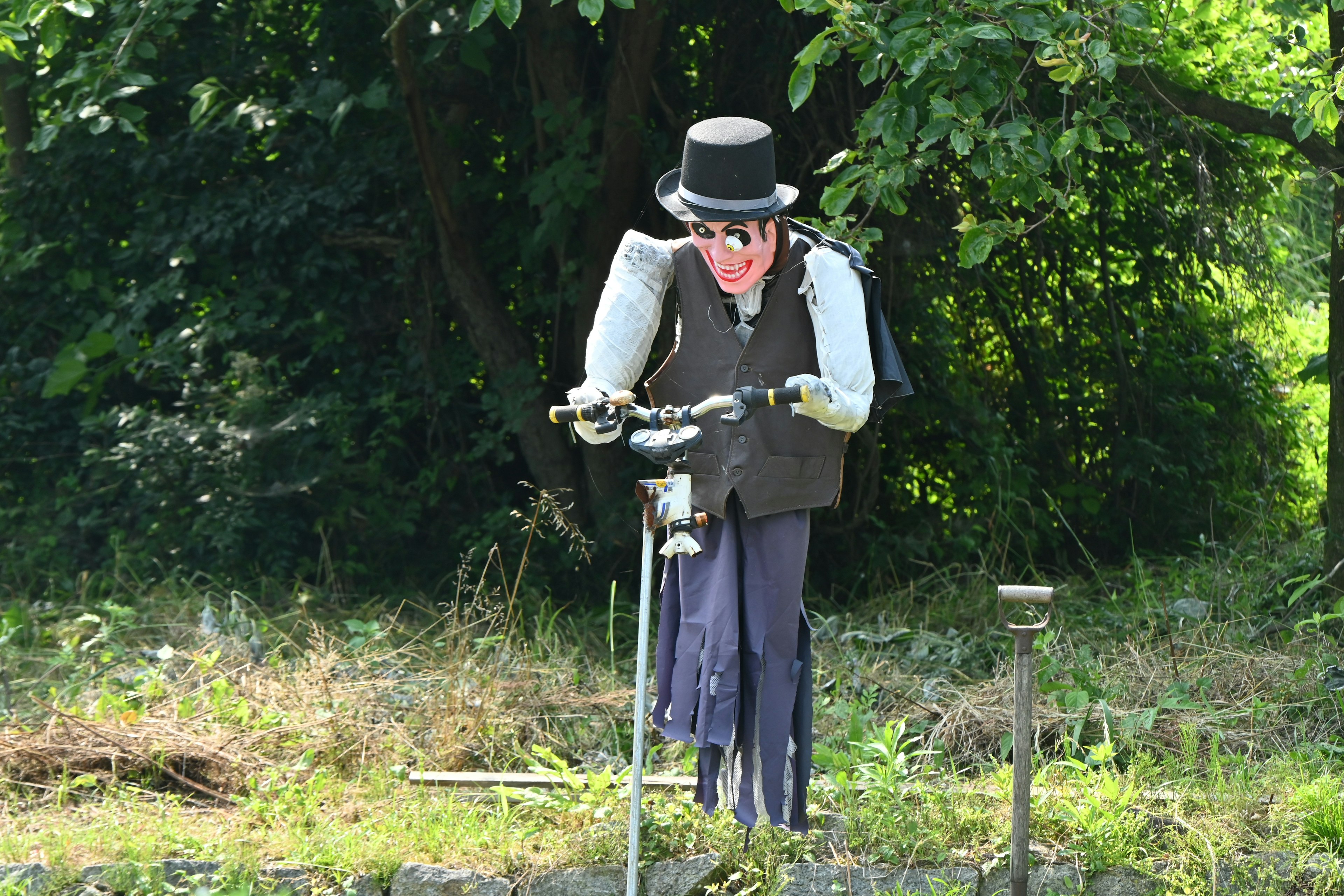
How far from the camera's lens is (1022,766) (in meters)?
3.02

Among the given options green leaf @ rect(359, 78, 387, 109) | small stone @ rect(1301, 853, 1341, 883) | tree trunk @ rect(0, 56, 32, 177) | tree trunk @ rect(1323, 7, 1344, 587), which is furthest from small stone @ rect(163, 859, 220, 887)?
tree trunk @ rect(0, 56, 32, 177)

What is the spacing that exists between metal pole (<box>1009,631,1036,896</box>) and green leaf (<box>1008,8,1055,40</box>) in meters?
1.63

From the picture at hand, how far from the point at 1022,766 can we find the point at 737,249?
134 cm

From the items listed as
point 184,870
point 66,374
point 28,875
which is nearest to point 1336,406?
point 184,870

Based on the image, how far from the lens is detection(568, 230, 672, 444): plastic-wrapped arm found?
3.20 meters

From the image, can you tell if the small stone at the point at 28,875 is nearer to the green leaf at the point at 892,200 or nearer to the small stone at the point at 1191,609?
the green leaf at the point at 892,200

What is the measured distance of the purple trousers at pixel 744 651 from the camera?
3.12 metres

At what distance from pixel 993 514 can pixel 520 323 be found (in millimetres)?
2566

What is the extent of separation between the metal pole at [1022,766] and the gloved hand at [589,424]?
1012 mm

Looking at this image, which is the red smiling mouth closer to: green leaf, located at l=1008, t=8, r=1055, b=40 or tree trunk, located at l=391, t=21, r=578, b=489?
green leaf, located at l=1008, t=8, r=1055, b=40

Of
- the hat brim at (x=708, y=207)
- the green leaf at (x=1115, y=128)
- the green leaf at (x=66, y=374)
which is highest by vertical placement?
the green leaf at (x=1115, y=128)

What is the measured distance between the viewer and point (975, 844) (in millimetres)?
3488

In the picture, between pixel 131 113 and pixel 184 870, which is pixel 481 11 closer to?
pixel 131 113

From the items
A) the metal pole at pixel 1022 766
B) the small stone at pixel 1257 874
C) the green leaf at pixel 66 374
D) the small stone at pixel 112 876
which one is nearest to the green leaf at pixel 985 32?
the metal pole at pixel 1022 766
